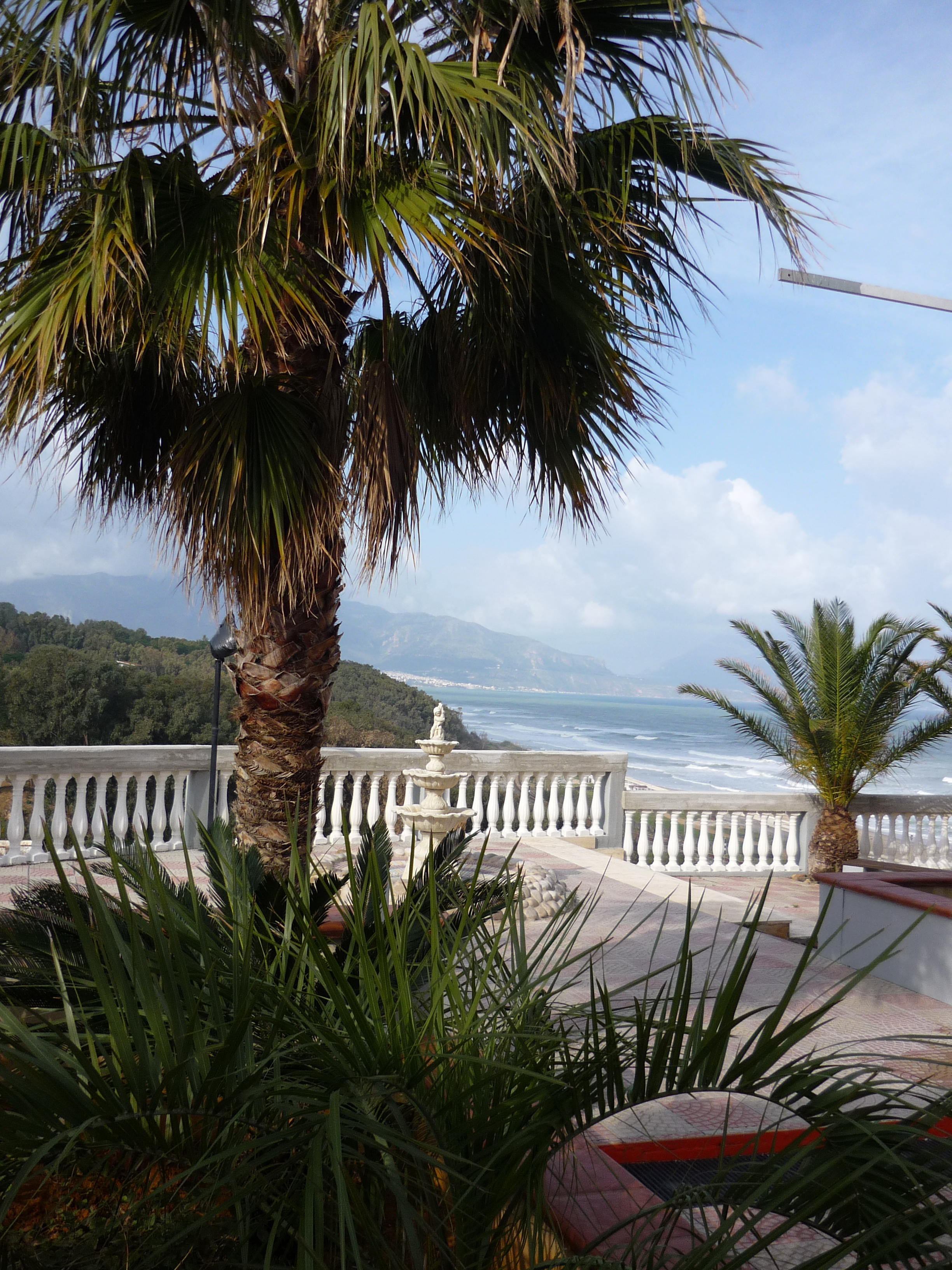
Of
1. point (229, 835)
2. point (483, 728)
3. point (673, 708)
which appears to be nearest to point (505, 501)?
point (229, 835)

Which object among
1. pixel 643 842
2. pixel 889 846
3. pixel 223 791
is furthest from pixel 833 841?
pixel 223 791

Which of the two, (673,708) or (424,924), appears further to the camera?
(673,708)

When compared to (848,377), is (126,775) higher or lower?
lower

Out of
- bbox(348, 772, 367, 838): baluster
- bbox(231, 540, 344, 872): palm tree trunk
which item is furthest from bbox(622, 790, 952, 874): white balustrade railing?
bbox(231, 540, 344, 872): palm tree trunk

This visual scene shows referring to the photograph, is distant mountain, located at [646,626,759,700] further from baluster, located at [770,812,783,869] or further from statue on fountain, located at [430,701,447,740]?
statue on fountain, located at [430,701,447,740]

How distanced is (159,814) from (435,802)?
8.80ft

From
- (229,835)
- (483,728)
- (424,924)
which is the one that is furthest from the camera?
(483,728)

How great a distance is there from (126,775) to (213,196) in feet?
17.9

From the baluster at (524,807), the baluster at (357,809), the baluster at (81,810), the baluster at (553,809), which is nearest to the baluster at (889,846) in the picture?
the baluster at (553,809)

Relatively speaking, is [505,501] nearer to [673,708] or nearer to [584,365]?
[584,365]

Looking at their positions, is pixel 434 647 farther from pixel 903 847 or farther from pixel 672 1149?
pixel 672 1149

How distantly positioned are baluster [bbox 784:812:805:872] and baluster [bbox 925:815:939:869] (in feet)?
5.08

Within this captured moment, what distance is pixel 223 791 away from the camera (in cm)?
824

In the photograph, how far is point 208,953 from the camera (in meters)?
1.65
